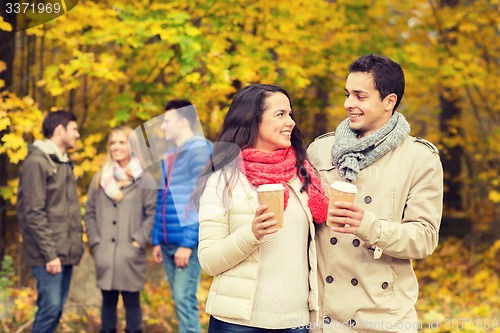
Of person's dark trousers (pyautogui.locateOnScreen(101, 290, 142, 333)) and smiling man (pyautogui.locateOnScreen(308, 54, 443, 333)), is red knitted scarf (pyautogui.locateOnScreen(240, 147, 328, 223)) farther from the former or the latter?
person's dark trousers (pyautogui.locateOnScreen(101, 290, 142, 333))

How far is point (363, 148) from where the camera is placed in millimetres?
2885

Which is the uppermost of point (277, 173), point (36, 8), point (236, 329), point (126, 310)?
point (36, 8)

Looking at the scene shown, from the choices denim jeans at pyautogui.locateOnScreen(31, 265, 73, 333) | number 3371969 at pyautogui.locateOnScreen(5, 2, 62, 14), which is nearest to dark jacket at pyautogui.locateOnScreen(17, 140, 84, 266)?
denim jeans at pyautogui.locateOnScreen(31, 265, 73, 333)

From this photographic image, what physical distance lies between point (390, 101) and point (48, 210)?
3.12 m

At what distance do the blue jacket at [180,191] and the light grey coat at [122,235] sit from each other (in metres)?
0.13

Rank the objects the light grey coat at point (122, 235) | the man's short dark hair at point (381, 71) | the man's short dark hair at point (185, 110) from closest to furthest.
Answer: the man's short dark hair at point (381, 71) → the man's short dark hair at point (185, 110) → the light grey coat at point (122, 235)

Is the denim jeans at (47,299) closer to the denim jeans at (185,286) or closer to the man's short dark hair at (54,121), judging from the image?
the denim jeans at (185,286)

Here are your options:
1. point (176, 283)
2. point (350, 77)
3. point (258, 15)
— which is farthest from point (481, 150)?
point (350, 77)

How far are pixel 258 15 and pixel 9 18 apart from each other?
8.21 feet

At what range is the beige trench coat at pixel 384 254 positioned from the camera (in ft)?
9.41

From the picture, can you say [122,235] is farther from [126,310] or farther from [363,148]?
[363,148]

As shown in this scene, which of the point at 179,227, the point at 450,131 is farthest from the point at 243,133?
the point at 450,131

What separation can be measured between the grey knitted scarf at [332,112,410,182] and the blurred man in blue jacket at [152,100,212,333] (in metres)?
1.85

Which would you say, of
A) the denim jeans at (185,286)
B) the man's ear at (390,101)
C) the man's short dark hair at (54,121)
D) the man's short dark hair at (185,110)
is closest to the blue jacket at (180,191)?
the denim jeans at (185,286)
